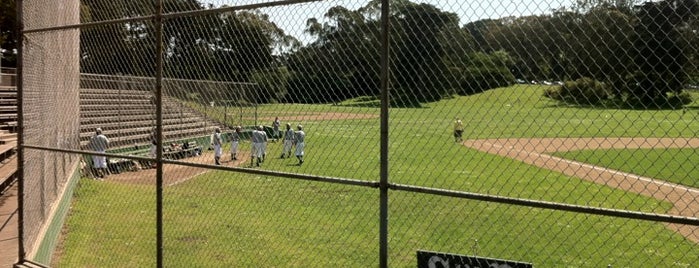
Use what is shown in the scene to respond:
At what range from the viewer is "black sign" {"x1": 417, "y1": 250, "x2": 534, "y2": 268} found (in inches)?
137

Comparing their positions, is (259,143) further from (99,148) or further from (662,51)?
(662,51)

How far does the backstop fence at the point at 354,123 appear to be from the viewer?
3.70 metres

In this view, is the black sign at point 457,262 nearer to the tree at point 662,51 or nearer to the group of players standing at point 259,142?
the tree at point 662,51

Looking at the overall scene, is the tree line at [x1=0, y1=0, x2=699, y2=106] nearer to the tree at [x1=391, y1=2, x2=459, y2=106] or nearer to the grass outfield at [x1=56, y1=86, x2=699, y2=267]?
the tree at [x1=391, y1=2, x2=459, y2=106]

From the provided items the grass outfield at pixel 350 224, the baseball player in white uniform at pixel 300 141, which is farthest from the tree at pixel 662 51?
the baseball player in white uniform at pixel 300 141

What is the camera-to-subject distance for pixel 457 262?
3.61 meters

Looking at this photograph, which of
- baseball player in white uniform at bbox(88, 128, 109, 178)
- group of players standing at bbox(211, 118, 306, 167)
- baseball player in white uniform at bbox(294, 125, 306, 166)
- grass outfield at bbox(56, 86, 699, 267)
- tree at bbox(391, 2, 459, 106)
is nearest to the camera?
tree at bbox(391, 2, 459, 106)

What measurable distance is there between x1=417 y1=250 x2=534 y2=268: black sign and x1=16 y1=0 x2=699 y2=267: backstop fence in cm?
1

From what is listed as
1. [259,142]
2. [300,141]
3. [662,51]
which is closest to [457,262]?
[662,51]

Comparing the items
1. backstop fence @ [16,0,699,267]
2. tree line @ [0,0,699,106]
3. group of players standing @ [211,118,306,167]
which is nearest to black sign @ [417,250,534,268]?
backstop fence @ [16,0,699,267]

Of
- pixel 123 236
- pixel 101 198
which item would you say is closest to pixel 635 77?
pixel 123 236

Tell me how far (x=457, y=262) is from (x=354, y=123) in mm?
7866

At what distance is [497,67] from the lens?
13.3 ft

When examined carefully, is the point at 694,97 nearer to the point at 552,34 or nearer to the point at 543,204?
the point at 552,34
